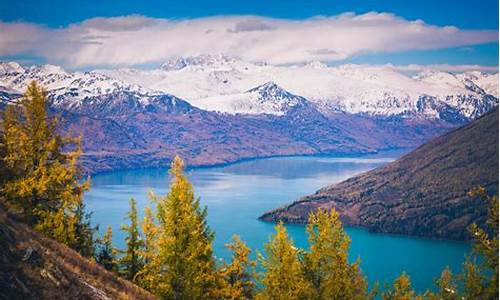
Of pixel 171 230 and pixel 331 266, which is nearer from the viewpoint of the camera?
pixel 171 230

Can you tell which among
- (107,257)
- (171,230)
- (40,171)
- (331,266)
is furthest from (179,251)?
(107,257)

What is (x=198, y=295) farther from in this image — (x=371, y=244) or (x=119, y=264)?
(x=371, y=244)

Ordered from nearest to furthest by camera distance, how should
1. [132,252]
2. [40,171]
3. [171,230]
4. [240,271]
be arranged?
[171,230] < [40,171] < [132,252] < [240,271]

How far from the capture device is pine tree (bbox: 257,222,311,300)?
22906mm

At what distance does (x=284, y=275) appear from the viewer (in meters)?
23.3

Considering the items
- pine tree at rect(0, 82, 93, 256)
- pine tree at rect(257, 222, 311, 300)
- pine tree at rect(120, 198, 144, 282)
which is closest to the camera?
pine tree at rect(257, 222, 311, 300)

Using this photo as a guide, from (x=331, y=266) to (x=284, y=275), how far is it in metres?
1.97

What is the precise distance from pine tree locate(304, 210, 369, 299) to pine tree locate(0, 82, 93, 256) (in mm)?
10163

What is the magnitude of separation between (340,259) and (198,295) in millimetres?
5922

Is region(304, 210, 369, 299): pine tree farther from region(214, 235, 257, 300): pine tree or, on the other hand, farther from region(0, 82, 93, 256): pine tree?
region(0, 82, 93, 256): pine tree

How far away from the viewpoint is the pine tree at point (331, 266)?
73.8 ft

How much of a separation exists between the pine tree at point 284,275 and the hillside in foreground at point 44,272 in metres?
5.07

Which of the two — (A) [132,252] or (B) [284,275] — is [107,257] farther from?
(B) [284,275]

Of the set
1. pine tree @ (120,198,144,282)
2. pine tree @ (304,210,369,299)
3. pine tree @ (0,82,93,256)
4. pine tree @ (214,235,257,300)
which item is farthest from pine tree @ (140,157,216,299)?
pine tree @ (214,235,257,300)
